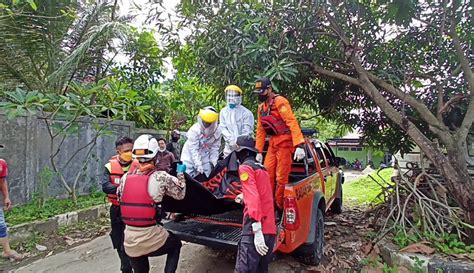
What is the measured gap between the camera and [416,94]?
6465mm

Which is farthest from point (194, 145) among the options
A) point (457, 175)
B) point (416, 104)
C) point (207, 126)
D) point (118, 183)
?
point (457, 175)

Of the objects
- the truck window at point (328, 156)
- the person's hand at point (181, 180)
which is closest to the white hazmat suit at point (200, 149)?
the person's hand at point (181, 180)

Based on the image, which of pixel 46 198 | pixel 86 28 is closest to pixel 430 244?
pixel 46 198

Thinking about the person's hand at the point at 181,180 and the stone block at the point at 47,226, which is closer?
the person's hand at the point at 181,180

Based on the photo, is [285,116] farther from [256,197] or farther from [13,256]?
[13,256]

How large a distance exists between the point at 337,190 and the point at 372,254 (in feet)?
7.81

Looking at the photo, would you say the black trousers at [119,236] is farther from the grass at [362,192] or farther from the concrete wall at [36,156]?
the grass at [362,192]

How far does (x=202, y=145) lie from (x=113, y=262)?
1.95m

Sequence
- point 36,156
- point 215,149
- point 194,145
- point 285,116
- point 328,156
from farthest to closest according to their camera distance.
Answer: point 328,156, point 36,156, point 215,149, point 194,145, point 285,116

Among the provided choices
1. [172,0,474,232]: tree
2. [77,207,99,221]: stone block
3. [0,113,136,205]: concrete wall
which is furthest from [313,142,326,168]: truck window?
[77,207,99,221]: stone block

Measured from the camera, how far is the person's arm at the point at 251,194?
300 cm

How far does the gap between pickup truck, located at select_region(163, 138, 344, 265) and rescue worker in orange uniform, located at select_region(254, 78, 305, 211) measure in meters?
0.30

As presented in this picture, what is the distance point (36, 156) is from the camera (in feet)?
20.5

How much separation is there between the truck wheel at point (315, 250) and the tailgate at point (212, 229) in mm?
818
